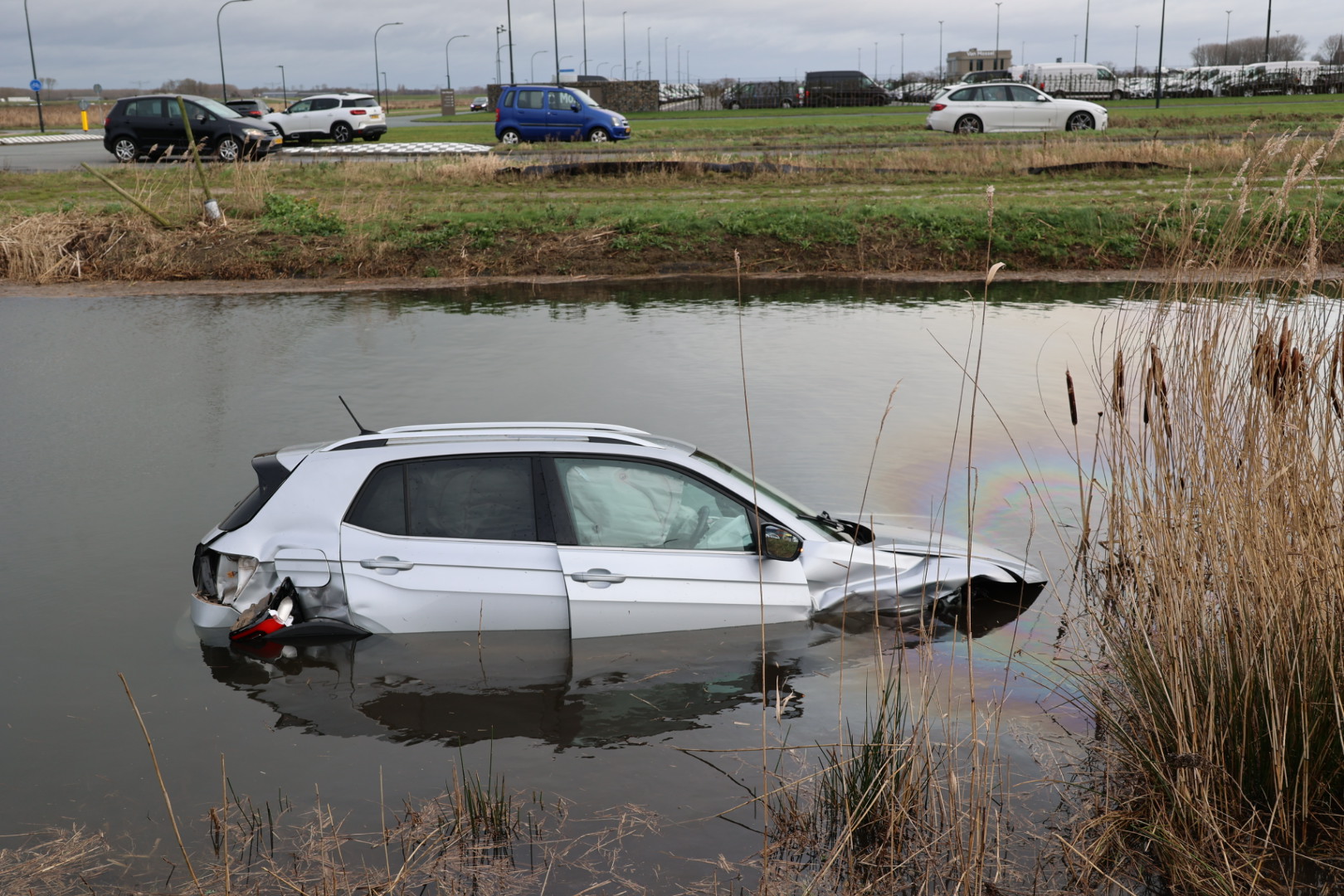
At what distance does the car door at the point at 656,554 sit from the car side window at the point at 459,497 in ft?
0.71

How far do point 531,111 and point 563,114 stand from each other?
114 cm

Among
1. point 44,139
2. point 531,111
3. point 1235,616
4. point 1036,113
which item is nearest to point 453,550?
point 1235,616

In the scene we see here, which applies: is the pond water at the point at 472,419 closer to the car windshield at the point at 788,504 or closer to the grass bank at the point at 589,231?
the car windshield at the point at 788,504

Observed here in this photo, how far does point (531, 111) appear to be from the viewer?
40.8 m

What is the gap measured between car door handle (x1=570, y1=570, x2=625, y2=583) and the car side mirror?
0.89m

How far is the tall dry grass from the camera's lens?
4910mm

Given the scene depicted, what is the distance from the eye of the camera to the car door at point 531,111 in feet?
134

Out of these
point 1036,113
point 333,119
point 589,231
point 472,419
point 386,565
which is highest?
point 333,119

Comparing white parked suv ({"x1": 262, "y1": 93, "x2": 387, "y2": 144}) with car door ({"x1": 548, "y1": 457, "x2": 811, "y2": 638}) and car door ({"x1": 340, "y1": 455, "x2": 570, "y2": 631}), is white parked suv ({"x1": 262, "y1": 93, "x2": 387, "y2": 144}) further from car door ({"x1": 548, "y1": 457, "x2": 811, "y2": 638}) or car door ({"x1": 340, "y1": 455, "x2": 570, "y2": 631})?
car door ({"x1": 548, "y1": 457, "x2": 811, "y2": 638})

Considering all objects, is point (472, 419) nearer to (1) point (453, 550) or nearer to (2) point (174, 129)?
(1) point (453, 550)

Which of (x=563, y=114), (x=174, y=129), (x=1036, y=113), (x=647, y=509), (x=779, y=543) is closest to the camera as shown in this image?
(x=779, y=543)

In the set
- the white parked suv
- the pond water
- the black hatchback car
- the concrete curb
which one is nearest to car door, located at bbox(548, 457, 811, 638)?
the pond water

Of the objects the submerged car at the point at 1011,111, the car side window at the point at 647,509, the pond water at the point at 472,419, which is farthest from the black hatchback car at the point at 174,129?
the car side window at the point at 647,509

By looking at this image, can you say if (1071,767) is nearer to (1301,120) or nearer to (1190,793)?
(1190,793)
